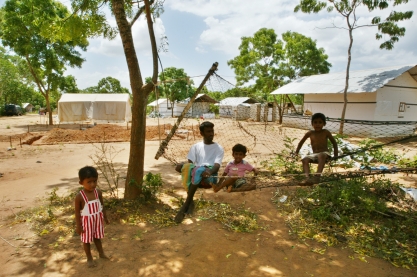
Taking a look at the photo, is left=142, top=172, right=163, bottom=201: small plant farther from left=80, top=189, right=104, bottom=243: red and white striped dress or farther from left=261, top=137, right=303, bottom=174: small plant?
left=261, top=137, right=303, bottom=174: small plant

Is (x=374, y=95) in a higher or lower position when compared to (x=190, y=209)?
higher

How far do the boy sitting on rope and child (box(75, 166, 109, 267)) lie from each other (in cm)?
100

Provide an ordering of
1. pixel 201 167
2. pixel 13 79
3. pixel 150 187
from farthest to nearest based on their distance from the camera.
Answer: pixel 13 79
pixel 150 187
pixel 201 167

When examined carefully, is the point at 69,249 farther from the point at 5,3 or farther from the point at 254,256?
the point at 5,3

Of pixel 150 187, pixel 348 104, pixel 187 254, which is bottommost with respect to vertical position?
pixel 187 254

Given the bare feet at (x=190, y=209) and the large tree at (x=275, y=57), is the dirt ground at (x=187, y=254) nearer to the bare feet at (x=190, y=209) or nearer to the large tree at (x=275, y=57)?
the bare feet at (x=190, y=209)

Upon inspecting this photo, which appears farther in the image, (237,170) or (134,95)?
(134,95)

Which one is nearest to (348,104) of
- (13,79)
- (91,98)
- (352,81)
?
(352,81)

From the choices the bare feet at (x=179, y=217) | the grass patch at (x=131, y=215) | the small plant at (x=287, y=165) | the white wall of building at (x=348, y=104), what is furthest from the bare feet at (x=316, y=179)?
the white wall of building at (x=348, y=104)

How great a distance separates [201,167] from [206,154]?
26 centimetres

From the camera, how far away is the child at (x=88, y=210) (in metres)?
2.16

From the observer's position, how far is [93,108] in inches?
663

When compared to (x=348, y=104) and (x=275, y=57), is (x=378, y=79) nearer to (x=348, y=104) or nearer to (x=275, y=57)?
(x=348, y=104)

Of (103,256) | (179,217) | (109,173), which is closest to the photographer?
(103,256)
